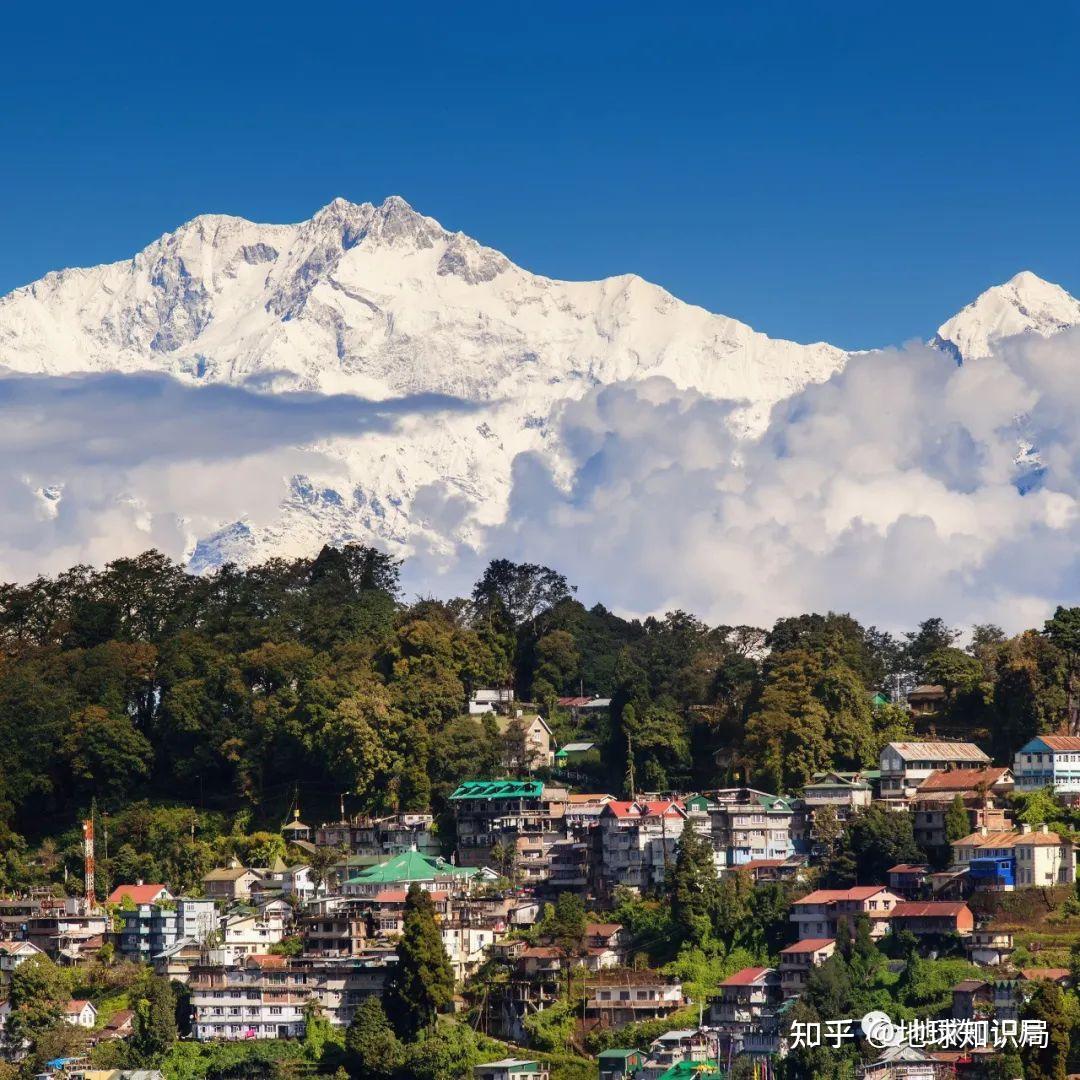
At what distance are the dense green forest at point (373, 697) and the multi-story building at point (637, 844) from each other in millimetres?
4868

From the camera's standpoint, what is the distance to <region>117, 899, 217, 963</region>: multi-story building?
73.7 m

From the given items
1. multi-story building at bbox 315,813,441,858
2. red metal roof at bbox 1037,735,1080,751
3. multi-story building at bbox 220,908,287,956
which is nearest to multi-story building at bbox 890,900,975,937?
red metal roof at bbox 1037,735,1080,751

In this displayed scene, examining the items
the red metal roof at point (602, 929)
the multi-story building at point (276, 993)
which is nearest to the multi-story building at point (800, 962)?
the red metal roof at point (602, 929)

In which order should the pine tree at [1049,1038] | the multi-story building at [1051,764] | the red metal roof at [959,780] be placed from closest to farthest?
1. the pine tree at [1049,1038]
2. the multi-story building at [1051,764]
3. the red metal roof at [959,780]

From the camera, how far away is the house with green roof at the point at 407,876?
74.1 metres

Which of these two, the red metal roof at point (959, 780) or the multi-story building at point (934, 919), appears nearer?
the multi-story building at point (934, 919)

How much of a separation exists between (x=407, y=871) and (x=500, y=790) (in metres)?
5.79

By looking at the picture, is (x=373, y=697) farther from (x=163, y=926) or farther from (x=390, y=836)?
(x=163, y=926)

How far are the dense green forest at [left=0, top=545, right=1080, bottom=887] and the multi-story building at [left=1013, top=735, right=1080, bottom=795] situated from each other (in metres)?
3.14

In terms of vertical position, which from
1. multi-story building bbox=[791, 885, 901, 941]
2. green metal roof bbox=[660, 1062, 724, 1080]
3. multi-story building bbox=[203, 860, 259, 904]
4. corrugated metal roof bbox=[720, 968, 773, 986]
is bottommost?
green metal roof bbox=[660, 1062, 724, 1080]

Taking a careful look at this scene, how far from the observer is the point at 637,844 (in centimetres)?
7362

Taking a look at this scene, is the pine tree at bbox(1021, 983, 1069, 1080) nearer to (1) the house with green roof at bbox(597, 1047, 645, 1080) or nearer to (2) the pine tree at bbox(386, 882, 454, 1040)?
(1) the house with green roof at bbox(597, 1047, 645, 1080)

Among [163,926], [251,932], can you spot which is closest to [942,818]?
[251,932]

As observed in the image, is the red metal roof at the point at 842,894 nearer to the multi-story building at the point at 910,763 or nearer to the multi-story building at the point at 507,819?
the multi-story building at the point at 910,763
